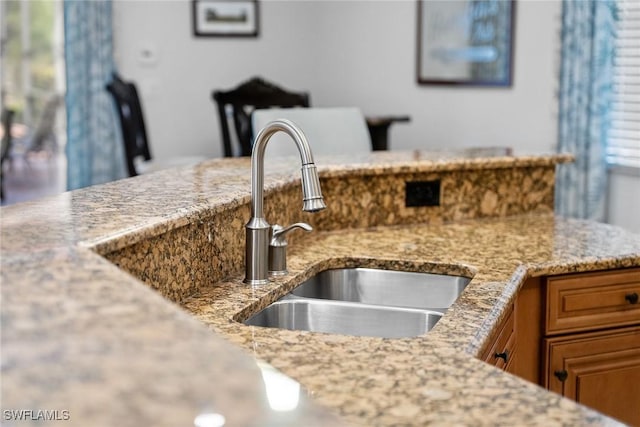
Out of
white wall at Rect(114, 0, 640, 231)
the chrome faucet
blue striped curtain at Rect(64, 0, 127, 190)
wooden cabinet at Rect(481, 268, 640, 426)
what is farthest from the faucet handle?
blue striped curtain at Rect(64, 0, 127, 190)

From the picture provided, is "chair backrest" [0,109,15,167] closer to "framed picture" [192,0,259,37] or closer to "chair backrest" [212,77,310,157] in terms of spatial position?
"framed picture" [192,0,259,37]

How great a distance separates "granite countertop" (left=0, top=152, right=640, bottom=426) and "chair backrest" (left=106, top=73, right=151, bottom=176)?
2562mm

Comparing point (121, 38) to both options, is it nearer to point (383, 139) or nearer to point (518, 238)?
point (383, 139)

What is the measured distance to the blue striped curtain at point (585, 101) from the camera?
14.9 ft

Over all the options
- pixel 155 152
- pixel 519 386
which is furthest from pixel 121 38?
pixel 519 386

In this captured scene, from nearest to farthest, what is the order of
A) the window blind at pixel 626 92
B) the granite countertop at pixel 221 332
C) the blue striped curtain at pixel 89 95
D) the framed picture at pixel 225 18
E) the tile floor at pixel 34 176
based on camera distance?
the granite countertop at pixel 221 332
the window blind at pixel 626 92
the blue striped curtain at pixel 89 95
the framed picture at pixel 225 18
the tile floor at pixel 34 176

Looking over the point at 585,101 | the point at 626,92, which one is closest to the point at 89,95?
the point at 585,101

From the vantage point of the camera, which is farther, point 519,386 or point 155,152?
point 155,152

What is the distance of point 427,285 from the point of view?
6.95 ft

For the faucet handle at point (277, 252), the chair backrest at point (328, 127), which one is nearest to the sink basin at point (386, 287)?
the faucet handle at point (277, 252)

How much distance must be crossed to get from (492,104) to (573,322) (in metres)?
3.16

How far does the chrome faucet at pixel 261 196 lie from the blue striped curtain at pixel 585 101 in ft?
10.3

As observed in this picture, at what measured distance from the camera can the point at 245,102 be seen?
5.37 metres

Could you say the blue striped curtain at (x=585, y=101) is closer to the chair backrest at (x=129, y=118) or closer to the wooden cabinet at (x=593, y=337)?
the chair backrest at (x=129, y=118)
